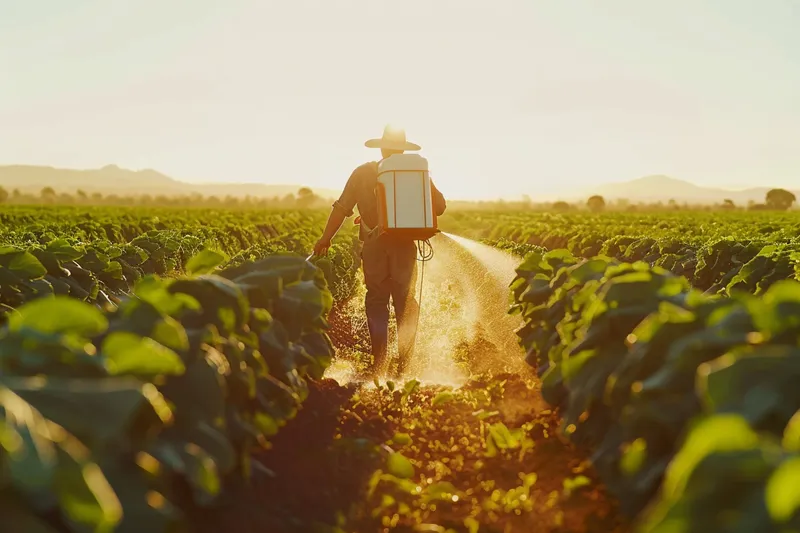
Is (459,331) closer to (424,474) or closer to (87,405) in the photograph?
(424,474)

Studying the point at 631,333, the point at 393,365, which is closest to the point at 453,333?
the point at 393,365

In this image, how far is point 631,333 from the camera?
3.11m

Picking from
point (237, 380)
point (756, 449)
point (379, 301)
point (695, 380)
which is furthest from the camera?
point (379, 301)

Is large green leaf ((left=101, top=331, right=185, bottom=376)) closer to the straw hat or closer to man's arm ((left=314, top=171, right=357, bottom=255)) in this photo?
man's arm ((left=314, top=171, right=357, bottom=255))

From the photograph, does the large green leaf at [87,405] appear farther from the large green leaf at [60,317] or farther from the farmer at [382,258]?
the farmer at [382,258]

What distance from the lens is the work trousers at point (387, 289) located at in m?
7.23

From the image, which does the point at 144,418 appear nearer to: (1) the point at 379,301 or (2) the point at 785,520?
(2) the point at 785,520

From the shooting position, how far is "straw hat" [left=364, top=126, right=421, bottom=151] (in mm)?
7254

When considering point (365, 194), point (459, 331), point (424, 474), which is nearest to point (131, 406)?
point (424, 474)

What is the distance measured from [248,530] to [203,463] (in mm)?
838

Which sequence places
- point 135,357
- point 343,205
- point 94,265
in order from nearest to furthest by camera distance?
point 135,357
point 343,205
point 94,265

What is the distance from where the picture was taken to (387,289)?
24.1ft

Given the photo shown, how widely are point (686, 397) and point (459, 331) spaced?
23.4 feet

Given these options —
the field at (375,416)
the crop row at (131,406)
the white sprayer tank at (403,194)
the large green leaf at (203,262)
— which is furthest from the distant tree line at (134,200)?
the crop row at (131,406)
